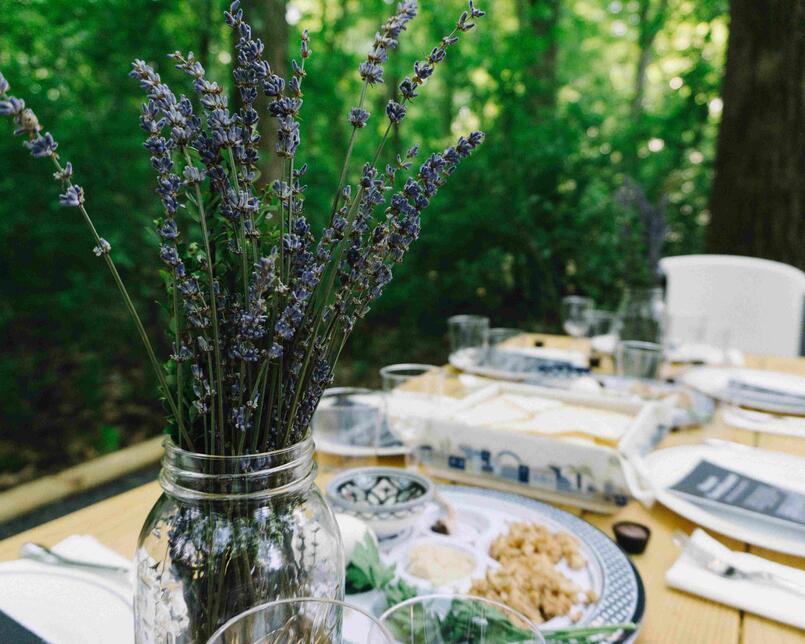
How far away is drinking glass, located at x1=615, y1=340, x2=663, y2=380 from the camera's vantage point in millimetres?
1585

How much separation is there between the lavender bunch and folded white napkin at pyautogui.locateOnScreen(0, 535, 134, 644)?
32cm

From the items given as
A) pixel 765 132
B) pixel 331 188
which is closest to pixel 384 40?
pixel 765 132

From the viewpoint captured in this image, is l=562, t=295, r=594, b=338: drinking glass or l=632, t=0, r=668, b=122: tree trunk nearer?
l=562, t=295, r=594, b=338: drinking glass

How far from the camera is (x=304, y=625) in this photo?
0.53 meters

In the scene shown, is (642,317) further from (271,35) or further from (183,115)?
(271,35)

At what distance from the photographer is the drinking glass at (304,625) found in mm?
479

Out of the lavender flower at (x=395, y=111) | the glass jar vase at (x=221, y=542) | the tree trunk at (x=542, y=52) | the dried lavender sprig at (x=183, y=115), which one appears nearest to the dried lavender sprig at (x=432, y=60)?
the lavender flower at (x=395, y=111)

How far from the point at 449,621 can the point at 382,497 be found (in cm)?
40

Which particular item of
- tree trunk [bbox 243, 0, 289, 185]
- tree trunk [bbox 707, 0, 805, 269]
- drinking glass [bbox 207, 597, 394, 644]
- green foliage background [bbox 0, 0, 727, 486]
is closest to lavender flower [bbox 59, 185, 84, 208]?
drinking glass [bbox 207, 597, 394, 644]

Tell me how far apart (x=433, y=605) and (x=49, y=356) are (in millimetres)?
3547

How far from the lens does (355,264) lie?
553 mm

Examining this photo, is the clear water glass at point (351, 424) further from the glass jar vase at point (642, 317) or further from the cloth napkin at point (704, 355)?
the cloth napkin at point (704, 355)

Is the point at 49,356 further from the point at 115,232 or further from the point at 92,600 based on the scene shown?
the point at 92,600

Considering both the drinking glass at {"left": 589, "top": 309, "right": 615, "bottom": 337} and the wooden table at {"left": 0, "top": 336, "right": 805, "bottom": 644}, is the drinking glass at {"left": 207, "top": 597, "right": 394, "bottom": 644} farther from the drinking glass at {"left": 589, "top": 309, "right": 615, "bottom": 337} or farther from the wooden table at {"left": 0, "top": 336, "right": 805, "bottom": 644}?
the drinking glass at {"left": 589, "top": 309, "right": 615, "bottom": 337}
